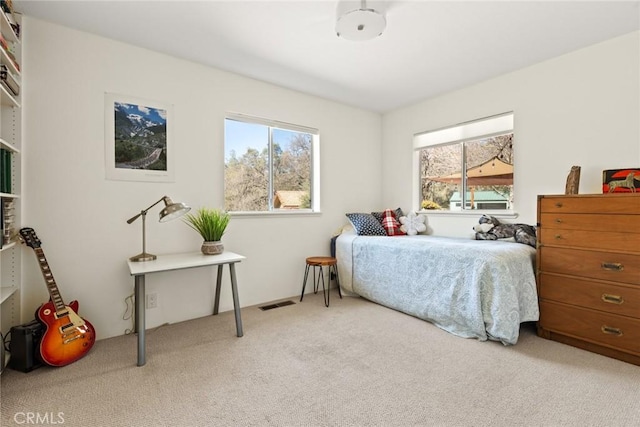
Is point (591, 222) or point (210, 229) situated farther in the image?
point (210, 229)

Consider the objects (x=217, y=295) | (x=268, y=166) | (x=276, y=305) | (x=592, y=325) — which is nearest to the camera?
(x=592, y=325)

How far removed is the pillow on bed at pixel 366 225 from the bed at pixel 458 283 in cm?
32

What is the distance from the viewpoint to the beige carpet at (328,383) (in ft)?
4.88

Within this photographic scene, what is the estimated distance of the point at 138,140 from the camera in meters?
2.55

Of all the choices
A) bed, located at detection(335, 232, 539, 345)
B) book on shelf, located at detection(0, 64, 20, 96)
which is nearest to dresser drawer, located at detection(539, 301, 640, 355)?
bed, located at detection(335, 232, 539, 345)

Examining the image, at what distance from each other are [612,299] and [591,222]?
0.53 m

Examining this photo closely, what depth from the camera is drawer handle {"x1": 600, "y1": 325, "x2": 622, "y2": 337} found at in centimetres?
201

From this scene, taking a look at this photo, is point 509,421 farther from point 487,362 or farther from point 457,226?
point 457,226

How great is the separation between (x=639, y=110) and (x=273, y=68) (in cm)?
302

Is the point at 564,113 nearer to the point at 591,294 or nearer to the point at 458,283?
the point at 591,294

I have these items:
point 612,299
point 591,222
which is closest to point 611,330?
point 612,299

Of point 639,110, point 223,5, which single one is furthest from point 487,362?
point 223,5

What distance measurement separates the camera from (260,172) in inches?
135

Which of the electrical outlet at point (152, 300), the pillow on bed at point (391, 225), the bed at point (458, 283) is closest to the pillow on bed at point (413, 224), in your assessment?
the pillow on bed at point (391, 225)
